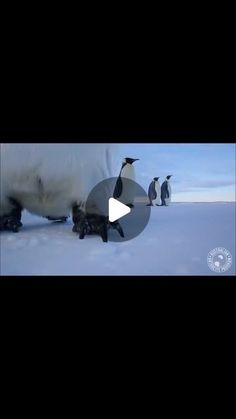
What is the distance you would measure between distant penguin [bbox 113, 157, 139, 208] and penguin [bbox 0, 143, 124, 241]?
46 mm

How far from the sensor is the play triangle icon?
68.0 inches

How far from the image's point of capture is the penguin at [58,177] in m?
1.69

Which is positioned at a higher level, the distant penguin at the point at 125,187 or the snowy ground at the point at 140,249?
the distant penguin at the point at 125,187

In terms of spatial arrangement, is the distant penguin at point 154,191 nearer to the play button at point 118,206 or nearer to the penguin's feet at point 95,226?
the play button at point 118,206

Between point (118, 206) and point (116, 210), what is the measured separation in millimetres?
22

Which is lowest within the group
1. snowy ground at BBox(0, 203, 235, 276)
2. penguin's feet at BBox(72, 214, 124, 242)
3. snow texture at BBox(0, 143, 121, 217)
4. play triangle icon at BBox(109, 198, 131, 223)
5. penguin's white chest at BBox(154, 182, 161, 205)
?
snowy ground at BBox(0, 203, 235, 276)

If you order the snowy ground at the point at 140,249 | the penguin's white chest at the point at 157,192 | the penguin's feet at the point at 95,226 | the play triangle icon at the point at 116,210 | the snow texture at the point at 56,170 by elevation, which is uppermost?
the snow texture at the point at 56,170

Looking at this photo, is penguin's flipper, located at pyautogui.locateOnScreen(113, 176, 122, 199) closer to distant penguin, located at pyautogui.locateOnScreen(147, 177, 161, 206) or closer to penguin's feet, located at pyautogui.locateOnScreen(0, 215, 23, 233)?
distant penguin, located at pyautogui.locateOnScreen(147, 177, 161, 206)

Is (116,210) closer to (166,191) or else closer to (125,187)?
(125,187)

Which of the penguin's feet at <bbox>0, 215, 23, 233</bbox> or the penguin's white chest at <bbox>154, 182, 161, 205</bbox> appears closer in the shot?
the penguin's white chest at <bbox>154, 182, 161, 205</bbox>

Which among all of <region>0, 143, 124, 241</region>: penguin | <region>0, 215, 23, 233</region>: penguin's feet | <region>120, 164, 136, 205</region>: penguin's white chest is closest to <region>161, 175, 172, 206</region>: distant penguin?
<region>120, 164, 136, 205</region>: penguin's white chest

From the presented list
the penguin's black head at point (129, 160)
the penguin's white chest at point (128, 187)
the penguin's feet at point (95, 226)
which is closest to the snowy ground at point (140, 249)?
the penguin's feet at point (95, 226)

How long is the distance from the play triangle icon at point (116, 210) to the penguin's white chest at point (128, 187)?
0.03 m

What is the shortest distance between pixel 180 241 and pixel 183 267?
Answer: 14 centimetres
